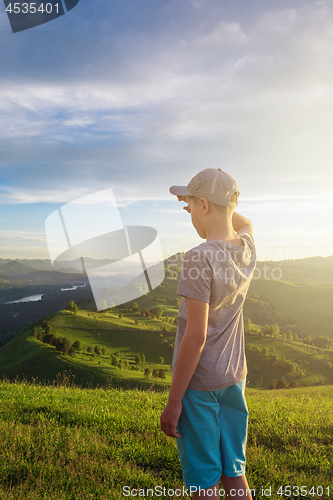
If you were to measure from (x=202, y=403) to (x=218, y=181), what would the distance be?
4.84ft

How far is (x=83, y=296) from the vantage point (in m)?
104

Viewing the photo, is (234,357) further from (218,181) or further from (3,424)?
(3,424)

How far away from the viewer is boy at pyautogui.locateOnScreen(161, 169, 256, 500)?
184 centimetres

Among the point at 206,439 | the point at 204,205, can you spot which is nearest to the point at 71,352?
the point at 206,439

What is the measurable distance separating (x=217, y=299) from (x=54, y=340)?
308 feet

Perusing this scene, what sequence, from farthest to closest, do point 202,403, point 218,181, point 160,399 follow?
1. point 160,399
2. point 218,181
3. point 202,403

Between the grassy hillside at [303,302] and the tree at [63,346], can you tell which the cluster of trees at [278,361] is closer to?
the grassy hillside at [303,302]

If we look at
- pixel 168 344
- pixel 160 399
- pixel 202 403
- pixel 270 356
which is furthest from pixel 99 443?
pixel 270 356

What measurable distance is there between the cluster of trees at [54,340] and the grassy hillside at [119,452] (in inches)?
3259

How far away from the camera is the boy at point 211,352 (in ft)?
6.05

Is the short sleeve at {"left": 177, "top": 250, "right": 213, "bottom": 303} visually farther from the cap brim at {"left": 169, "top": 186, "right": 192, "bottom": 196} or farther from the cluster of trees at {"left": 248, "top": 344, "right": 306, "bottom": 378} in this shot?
the cluster of trees at {"left": 248, "top": 344, "right": 306, "bottom": 378}

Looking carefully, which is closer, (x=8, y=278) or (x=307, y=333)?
(x=307, y=333)

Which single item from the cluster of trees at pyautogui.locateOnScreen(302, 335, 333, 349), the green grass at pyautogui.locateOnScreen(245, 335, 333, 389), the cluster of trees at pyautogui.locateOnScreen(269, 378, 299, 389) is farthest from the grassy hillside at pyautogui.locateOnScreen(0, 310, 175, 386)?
the cluster of trees at pyautogui.locateOnScreen(302, 335, 333, 349)

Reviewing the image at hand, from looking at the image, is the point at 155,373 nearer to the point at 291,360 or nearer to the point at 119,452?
the point at 291,360
